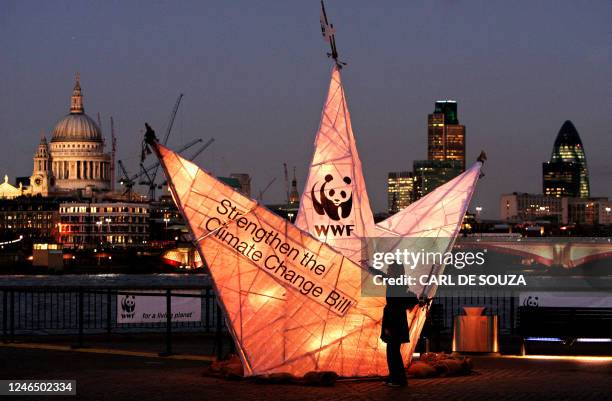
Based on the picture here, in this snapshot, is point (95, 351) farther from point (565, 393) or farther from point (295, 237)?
point (565, 393)

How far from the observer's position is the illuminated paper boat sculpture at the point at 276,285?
18.9 m

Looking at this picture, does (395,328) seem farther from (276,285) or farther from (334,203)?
(334,203)

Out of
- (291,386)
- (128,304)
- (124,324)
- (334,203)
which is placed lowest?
(291,386)

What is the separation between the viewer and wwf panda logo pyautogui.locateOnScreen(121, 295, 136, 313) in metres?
25.8

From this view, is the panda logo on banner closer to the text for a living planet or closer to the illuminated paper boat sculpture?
the illuminated paper boat sculpture

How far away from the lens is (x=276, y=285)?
18.9 metres

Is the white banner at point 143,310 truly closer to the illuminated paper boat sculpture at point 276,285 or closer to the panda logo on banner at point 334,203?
the panda logo on banner at point 334,203

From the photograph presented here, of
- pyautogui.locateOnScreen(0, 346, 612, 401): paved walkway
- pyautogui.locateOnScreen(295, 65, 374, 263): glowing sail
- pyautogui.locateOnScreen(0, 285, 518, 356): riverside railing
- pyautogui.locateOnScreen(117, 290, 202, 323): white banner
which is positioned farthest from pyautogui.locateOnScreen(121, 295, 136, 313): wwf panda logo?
pyautogui.locateOnScreen(0, 346, 612, 401): paved walkway

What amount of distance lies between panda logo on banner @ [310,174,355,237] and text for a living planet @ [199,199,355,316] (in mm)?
6932

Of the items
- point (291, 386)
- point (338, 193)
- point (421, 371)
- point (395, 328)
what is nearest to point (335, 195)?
point (338, 193)

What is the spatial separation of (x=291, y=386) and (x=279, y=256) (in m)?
1.85

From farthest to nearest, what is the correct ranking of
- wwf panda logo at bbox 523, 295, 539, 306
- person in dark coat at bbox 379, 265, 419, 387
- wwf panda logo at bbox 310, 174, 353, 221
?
wwf panda logo at bbox 523, 295, 539, 306
wwf panda logo at bbox 310, 174, 353, 221
person in dark coat at bbox 379, 265, 419, 387

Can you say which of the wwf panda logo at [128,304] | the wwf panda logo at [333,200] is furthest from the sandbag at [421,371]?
the wwf panda logo at [128,304]

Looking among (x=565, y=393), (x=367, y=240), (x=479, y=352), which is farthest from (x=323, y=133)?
(x=565, y=393)
